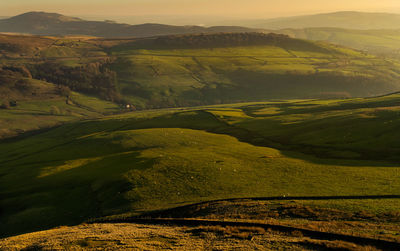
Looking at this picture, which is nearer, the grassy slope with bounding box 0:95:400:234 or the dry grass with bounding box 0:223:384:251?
the dry grass with bounding box 0:223:384:251

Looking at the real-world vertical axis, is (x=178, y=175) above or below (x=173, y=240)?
below

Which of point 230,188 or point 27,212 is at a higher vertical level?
point 230,188

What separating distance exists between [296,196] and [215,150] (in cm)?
4323

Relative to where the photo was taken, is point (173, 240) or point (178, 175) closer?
point (173, 240)

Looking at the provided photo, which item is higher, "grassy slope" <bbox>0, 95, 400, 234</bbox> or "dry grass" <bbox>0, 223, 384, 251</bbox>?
"dry grass" <bbox>0, 223, 384, 251</bbox>

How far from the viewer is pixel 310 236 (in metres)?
38.6

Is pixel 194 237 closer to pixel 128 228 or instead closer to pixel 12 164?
pixel 128 228

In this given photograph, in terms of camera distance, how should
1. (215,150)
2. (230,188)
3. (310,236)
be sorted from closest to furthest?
(310,236), (230,188), (215,150)

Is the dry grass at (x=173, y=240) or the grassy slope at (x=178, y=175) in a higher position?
the dry grass at (x=173, y=240)

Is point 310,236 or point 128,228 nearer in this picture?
point 310,236

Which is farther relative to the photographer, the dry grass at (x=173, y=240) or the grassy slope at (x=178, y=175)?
the grassy slope at (x=178, y=175)

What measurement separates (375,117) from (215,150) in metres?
55.2

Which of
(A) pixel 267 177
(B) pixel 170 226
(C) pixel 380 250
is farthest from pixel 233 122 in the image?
(C) pixel 380 250

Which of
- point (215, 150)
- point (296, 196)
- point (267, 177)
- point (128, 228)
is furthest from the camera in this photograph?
point (215, 150)
